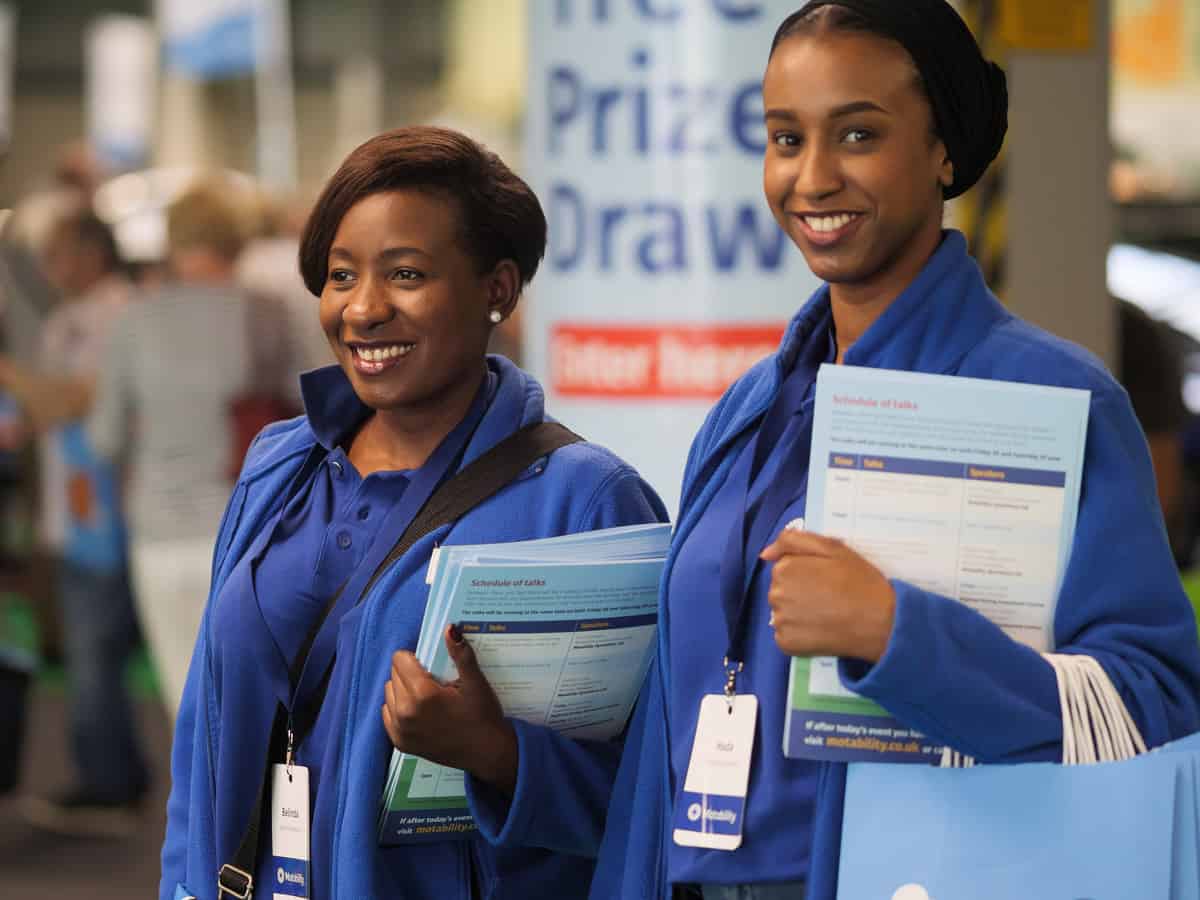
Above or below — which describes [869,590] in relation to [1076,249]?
below

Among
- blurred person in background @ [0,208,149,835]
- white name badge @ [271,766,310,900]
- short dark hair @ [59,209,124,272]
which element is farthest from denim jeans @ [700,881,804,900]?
short dark hair @ [59,209,124,272]

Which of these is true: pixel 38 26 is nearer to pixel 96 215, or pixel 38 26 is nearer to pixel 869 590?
pixel 96 215

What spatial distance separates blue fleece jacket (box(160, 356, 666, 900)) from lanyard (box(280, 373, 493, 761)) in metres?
0.03

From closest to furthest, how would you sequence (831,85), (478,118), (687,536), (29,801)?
1. (831,85)
2. (687,536)
3. (29,801)
4. (478,118)

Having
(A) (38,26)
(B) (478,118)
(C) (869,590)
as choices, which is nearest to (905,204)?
(C) (869,590)

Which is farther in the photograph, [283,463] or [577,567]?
[283,463]

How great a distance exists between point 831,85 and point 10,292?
21.5 feet

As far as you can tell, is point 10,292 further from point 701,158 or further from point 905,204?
point 905,204

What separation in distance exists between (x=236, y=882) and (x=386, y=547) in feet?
1.45

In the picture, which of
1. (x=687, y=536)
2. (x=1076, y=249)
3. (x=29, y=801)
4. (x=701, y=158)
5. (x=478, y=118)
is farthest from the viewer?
(x=478, y=118)

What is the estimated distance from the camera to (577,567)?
2.17 metres

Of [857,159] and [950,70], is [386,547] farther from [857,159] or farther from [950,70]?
[950,70]

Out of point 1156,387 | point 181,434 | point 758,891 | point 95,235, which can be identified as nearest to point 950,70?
point 758,891

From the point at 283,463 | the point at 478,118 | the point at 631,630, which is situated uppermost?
the point at 478,118
